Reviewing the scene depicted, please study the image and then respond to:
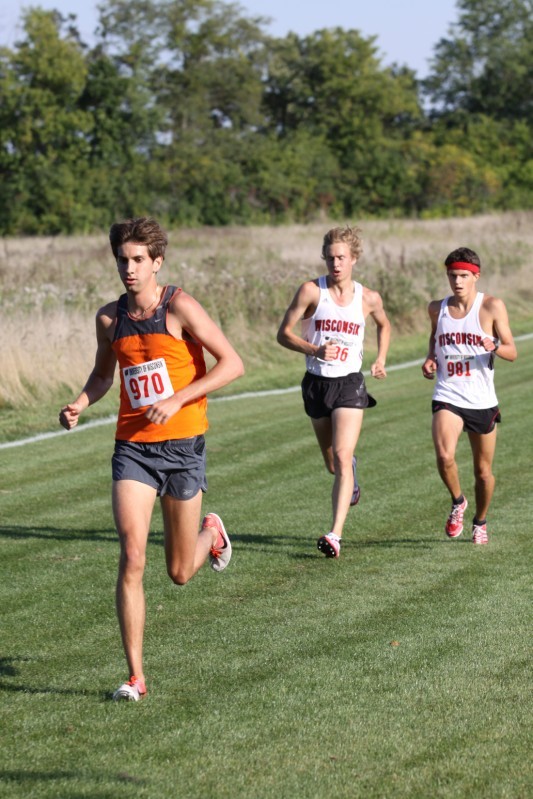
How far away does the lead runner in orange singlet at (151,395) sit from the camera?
568 centimetres

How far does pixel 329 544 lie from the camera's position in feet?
28.0

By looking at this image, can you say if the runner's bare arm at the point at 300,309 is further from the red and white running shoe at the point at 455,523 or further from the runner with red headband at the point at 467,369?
the red and white running shoe at the point at 455,523

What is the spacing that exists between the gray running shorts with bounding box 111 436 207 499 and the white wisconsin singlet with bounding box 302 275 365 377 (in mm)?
3332

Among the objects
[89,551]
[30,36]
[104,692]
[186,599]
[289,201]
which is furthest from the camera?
[289,201]

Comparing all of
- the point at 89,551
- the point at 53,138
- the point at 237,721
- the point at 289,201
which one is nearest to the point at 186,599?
the point at 89,551

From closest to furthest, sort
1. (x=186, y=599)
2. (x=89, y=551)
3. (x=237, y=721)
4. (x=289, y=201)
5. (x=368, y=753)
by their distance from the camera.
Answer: (x=368, y=753) < (x=237, y=721) < (x=186, y=599) < (x=89, y=551) < (x=289, y=201)

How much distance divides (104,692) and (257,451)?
25.9ft

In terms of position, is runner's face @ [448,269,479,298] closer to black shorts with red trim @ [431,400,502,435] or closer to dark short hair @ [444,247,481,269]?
dark short hair @ [444,247,481,269]

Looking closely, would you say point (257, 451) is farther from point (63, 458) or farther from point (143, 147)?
point (143, 147)

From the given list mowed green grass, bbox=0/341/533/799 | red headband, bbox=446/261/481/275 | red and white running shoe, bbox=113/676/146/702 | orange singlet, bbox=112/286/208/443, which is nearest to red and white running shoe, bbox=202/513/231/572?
mowed green grass, bbox=0/341/533/799

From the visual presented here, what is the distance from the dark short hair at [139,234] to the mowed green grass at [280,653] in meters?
2.01

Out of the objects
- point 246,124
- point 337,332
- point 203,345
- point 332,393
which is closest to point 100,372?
point 203,345

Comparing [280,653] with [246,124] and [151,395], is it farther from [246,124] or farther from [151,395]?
[246,124]

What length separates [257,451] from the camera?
44.6 ft
